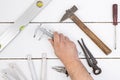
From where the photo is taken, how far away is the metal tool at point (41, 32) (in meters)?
1.26

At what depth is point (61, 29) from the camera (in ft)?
4.25

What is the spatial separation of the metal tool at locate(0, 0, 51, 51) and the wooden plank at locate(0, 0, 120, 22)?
1.0 inches

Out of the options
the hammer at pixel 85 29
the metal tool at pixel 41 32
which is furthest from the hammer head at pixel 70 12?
the metal tool at pixel 41 32

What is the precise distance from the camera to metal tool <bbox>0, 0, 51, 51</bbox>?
4.19 ft

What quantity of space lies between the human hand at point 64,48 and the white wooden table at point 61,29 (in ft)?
0.15

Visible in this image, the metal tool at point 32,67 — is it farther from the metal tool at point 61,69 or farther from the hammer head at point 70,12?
the hammer head at point 70,12

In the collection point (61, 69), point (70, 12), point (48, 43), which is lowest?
point (61, 69)

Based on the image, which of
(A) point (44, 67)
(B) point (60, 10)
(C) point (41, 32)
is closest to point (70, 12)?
(B) point (60, 10)

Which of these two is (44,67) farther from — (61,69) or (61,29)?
(61,29)

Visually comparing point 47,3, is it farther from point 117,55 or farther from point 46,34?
point 117,55

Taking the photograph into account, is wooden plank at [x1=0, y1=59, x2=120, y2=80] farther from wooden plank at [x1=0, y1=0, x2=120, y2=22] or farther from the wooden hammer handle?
wooden plank at [x1=0, y1=0, x2=120, y2=22]

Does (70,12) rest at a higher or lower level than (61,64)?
higher

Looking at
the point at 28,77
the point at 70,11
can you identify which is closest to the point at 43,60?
the point at 28,77

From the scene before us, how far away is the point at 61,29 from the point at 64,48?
0.10 m
